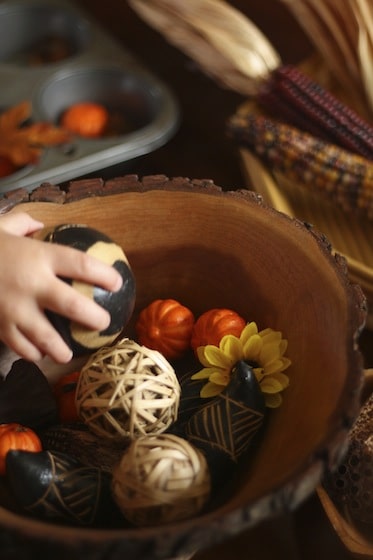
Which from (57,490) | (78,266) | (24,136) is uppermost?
(78,266)

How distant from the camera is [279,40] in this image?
1.11 meters

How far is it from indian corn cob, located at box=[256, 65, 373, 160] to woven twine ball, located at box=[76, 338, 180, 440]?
1.45 ft

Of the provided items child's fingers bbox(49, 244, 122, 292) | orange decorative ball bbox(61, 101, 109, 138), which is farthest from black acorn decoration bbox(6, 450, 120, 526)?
orange decorative ball bbox(61, 101, 109, 138)

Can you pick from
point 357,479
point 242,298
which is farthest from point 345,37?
point 357,479

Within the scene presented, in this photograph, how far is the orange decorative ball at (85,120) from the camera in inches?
39.0

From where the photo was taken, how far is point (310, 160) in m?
0.83

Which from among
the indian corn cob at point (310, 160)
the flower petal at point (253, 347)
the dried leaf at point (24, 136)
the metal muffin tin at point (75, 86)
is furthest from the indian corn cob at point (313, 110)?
the flower petal at point (253, 347)

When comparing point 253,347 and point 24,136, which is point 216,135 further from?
point 253,347

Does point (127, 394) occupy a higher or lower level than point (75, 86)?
higher

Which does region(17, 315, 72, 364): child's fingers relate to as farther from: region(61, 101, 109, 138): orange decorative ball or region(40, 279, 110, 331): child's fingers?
region(61, 101, 109, 138): orange decorative ball

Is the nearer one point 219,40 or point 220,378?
point 220,378

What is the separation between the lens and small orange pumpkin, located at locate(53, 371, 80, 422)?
579 millimetres

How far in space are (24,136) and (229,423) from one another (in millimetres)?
537

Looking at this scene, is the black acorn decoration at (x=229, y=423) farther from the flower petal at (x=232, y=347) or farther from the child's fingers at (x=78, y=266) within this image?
the child's fingers at (x=78, y=266)
